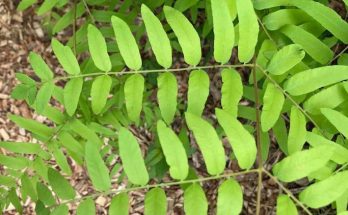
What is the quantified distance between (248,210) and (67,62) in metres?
1.83

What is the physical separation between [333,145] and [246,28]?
0.45 m

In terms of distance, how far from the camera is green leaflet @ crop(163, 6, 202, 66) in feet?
5.41

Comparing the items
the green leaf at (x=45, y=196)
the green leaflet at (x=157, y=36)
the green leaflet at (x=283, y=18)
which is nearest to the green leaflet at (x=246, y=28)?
the green leaflet at (x=157, y=36)

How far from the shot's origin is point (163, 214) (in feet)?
4.83

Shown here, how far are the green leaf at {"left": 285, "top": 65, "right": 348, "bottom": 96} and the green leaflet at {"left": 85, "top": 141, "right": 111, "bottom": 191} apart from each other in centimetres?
63

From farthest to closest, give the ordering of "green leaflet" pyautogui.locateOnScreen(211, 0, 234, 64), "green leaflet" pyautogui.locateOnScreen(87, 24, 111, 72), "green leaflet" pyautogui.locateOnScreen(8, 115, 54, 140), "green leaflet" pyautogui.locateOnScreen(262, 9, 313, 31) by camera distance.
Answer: "green leaflet" pyautogui.locateOnScreen(8, 115, 54, 140)
"green leaflet" pyautogui.locateOnScreen(262, 9, 313, 31)
"green leaflet" pyautogui.locateOnScreen(87, 24, 111, 72)
"green leaflet" pyautogui.locateOnScreen(211, 0, 234, 64)

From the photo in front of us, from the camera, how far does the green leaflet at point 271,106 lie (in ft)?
5.30

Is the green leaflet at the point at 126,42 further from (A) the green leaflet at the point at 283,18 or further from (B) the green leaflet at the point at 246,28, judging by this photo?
(A) the green leaflet at the point at 283,18

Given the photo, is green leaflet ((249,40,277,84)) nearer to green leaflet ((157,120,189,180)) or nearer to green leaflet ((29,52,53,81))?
green leaflet ((157,120,189,180))

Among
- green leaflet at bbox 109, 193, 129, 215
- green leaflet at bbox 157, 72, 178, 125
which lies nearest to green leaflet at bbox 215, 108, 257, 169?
green leaflet at bbox 157, 72, 178, 125

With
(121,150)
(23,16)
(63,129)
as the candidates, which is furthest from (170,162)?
(23,16)

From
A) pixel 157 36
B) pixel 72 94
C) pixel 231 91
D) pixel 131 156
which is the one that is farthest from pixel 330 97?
pixel 72 94

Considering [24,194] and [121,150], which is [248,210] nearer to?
[24,194]

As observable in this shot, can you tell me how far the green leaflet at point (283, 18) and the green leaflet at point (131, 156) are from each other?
79 centimetres
